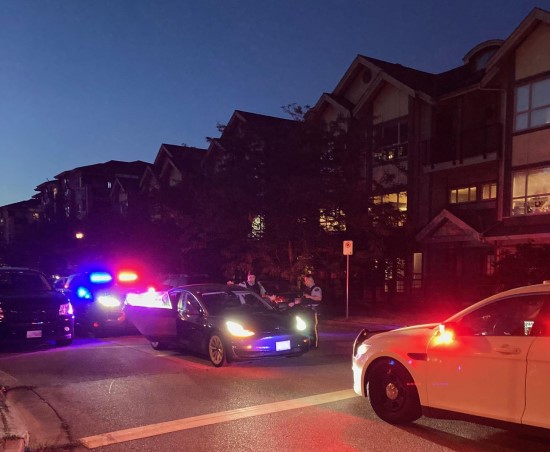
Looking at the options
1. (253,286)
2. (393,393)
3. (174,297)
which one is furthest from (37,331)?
(393,393)

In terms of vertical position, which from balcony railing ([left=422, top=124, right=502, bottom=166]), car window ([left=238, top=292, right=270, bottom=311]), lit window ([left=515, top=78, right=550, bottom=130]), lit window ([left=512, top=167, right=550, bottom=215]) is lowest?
car window ([left=238, top=292, right=270, bottom=311])

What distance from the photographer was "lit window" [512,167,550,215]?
62.8 feet

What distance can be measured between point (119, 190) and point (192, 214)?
29.0m

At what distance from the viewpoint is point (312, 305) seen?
494 inches

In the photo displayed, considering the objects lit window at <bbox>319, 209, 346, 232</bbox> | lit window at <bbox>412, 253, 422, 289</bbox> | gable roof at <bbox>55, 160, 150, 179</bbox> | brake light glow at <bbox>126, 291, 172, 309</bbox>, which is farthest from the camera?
gable roof at <bbox>55, 160, 150, 179</bbox>

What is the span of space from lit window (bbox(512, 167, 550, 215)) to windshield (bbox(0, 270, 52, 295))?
53.8ft

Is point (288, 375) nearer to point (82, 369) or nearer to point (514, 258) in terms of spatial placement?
point (82, 369)

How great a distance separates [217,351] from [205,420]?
3.13 m

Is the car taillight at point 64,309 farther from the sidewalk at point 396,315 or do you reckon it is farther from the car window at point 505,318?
the car window at point 505,318

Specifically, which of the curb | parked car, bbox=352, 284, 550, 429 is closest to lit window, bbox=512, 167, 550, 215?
parked car, bbox=352, 284, 550, 429

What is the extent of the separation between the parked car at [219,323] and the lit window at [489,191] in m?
13.6

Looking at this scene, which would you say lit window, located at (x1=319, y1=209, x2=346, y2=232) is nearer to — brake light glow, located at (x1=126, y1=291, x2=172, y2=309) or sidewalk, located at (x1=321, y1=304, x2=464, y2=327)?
sidewalk, located at (x1=321, y1=304, x2=464, y2=327)

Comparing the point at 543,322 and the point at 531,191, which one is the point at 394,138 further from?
the point at 543,322

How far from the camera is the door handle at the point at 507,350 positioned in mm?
4841
